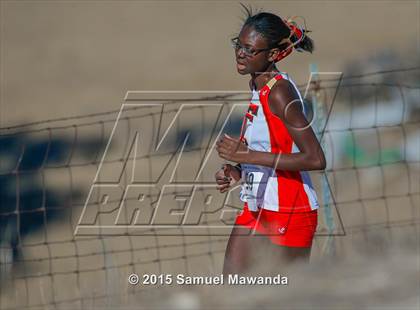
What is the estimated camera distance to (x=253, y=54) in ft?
16.4

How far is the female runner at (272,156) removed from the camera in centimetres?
478

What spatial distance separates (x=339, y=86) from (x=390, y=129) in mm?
934

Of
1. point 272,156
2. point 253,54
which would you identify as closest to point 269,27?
point 253,54

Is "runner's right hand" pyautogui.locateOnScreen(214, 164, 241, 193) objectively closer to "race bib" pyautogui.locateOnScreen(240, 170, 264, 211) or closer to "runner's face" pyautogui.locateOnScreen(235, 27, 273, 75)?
"race bib" pyautogui.locateOnScreen(240, 170, 264, 211)

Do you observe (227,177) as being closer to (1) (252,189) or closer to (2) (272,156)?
(1) (252,189)

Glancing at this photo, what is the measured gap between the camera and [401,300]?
164 inches

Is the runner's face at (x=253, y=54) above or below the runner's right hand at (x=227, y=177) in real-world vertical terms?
above

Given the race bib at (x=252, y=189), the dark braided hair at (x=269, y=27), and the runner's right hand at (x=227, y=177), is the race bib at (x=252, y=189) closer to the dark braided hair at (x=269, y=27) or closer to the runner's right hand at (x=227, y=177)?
the runner's right hand at (x=227, y=177)

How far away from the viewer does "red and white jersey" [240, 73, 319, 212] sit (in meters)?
4.86

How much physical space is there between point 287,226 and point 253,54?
2.76ft

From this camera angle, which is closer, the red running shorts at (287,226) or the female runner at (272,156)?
the female runner at (272,156)

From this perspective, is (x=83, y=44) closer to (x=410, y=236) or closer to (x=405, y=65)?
(x=405, y=65)

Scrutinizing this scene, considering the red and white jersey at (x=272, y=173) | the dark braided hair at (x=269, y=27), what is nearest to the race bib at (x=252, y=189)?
the red and white jersey at (x=272, y=173)

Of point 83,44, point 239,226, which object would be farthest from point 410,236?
point 83,44
